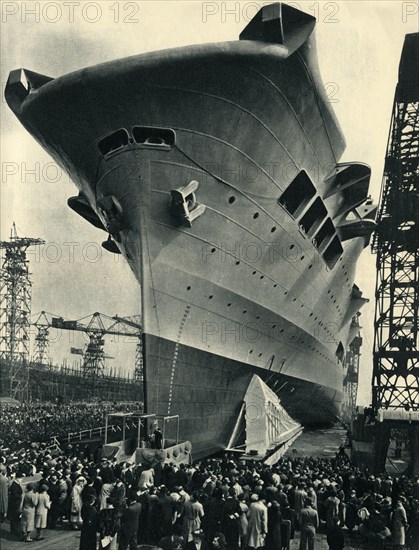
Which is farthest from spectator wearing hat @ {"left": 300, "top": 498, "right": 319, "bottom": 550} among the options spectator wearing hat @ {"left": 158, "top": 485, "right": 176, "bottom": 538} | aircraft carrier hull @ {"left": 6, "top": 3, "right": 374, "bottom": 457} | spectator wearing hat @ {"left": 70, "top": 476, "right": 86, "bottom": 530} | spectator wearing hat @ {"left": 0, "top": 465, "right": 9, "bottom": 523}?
aircraft carrier hull @ {"left": 6, "top": 3, "right": 374, "bottom": 457}

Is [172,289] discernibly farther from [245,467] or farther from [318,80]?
[318,80]

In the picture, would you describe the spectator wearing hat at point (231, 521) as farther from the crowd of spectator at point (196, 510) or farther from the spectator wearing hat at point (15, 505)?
the spectator wearing hat at point (15, 505)

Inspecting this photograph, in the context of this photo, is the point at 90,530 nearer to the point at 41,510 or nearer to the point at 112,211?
the point at 41,510

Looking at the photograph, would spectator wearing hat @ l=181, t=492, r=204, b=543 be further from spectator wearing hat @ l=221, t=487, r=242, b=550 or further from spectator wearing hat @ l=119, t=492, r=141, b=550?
spectator wearing hat @ l=119, t=492, r=141, b=550

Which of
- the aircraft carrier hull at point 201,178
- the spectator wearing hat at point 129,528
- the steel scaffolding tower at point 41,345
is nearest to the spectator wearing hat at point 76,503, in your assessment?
the spectator wearing hat at point 129,528

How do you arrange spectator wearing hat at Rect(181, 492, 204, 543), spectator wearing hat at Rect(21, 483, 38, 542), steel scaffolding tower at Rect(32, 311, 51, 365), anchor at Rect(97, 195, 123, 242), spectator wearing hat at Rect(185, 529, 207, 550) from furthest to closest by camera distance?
steel scaffolding tower at Rect(32, 311, 51, 365) → anchor at Rect(97, 195, 123, 242) → spectator wearing hat at Rect(21, 483, 38, 542) → spectator wearing hat at Rect(181, 492, 204, 543) → spectator wearing hat at Rect(185, 529, 207, 550)

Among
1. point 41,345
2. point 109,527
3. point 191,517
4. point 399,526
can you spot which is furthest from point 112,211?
A: point 41,345
